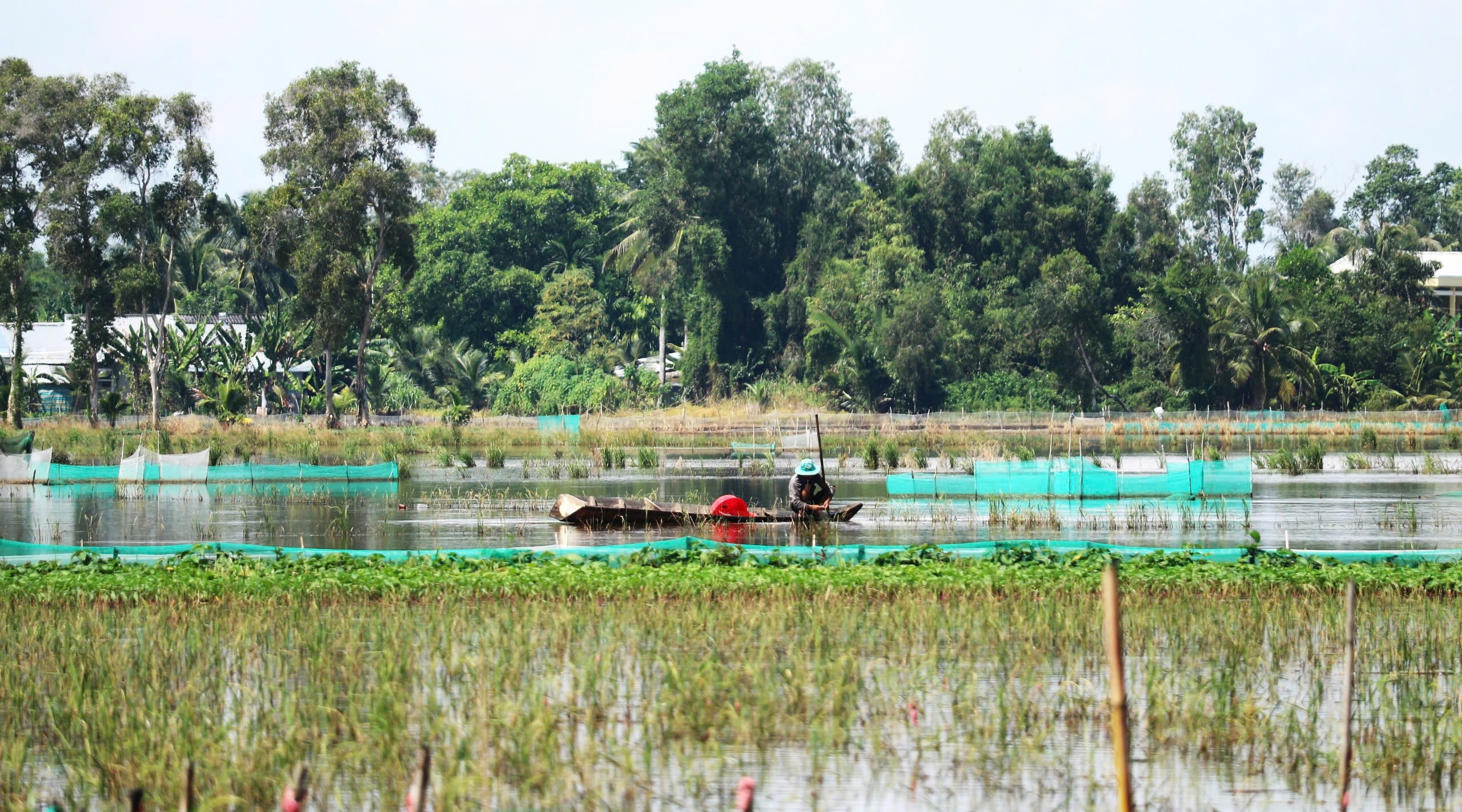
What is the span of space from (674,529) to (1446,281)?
52089 millimetres

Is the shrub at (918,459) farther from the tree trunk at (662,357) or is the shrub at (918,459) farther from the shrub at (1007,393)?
the tree trunk at (662,357)

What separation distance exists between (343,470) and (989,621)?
75.9 ft

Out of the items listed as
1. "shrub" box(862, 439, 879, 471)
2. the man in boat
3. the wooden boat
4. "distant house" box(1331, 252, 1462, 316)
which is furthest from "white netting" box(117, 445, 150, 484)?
"distant house" box(1331, 252, 1462, 316)

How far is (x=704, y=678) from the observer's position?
934cm

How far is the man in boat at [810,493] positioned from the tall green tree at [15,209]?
33.8 metres

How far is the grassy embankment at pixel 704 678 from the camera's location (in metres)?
7.93

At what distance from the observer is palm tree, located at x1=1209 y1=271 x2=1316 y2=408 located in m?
52.8

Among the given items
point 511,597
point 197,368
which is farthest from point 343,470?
point 197,368

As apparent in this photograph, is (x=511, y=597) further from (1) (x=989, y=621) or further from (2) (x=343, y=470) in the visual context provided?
(2) (x=343, y=470)

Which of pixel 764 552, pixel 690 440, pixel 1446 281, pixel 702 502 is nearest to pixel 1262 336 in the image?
pixel 1446 281

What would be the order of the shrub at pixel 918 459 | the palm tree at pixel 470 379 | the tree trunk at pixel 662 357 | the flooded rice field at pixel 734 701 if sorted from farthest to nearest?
the tree trunk at pixel 662 357, the palm tree at pixel 470 379, the shrub at pixel 918 459, the flooded rice field at pixel 734 701

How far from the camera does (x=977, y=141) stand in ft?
198

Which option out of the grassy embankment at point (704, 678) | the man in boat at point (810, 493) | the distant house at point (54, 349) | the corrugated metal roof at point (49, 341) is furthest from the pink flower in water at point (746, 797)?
the corrugated metal roof at point (49, 341)

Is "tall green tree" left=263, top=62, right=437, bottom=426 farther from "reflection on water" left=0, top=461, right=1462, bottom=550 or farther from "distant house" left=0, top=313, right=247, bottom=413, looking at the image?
"reflection on water" left=0, top=461, right=1462, bottom=550
